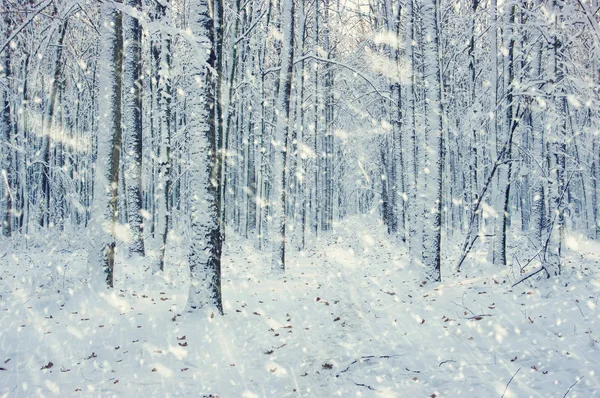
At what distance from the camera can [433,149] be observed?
966 cm

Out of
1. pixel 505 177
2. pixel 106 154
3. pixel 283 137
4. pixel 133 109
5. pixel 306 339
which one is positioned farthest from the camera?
pixel 283 137

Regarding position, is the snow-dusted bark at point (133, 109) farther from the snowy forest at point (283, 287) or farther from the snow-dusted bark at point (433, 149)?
the snow-dusted bark at point (433, 149)

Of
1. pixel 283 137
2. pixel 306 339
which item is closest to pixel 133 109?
pixel 283 137

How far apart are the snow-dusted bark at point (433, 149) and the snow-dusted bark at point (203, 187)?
5.32 metres

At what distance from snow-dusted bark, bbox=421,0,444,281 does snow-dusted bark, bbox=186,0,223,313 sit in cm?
532

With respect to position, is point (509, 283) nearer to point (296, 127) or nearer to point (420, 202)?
point (420, 202)

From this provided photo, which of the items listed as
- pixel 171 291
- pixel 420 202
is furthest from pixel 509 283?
pixel 171 291

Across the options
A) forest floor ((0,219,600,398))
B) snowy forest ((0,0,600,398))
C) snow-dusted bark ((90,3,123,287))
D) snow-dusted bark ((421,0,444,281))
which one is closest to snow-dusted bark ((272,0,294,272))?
snowy forest ((0,0,600,398))

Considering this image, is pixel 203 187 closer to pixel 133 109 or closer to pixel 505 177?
pixel 133 109

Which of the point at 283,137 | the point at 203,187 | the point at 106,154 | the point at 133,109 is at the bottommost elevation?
the point at 203,187

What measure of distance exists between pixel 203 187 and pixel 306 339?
3201 mm

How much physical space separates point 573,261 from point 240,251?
12.6 meters

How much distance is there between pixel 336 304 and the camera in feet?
28.0

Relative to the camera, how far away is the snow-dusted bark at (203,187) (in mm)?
7062
